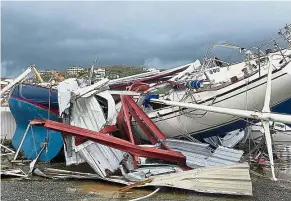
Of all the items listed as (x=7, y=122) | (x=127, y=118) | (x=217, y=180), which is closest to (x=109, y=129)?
(x=127, y=118)

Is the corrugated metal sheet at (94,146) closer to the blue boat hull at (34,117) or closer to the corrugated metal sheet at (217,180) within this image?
the blue boat hull at (34,117)

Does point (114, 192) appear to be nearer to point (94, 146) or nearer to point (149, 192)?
point (149, 192)

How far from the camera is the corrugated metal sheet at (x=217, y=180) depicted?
12.5 m

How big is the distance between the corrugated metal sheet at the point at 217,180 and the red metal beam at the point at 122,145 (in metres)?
2.30

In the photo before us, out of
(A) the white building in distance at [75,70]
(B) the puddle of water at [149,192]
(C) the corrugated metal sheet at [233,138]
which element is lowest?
(B) the puddle of water at [149,192]

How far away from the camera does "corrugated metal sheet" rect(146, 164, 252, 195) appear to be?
41.0ft

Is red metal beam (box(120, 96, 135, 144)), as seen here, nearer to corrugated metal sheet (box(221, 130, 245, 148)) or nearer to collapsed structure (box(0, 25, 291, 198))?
collapsed structure (box(0, 25, 291, 198))

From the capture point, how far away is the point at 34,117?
20922 millimetres

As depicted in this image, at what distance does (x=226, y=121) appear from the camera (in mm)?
17625

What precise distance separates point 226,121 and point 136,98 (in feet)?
13.4

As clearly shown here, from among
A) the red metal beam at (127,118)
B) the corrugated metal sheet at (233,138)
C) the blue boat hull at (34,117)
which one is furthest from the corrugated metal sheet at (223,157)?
the blue boat hull at (34,117)

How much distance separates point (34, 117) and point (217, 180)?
36.9 ft

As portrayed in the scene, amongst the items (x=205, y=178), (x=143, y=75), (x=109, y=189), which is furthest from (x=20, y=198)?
(x=143, y=75)

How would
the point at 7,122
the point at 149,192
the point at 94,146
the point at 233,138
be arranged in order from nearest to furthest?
1. the point at 149,192
2. the point at 94,146
3. the point at 233,138
4. the point at 7,122
